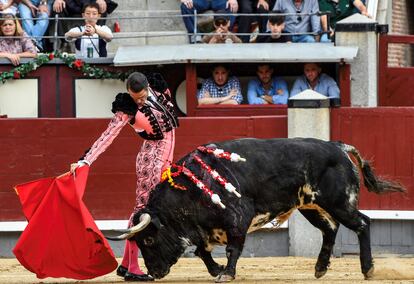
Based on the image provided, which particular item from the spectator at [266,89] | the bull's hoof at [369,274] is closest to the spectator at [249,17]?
the spectator at [266,89]

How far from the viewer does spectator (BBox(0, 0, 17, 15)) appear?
1371cm

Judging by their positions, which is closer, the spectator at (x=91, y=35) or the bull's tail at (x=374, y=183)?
the bull's tail at (x=374, y=183)

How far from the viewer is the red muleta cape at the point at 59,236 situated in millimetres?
9258

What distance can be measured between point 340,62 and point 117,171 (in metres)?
2.68

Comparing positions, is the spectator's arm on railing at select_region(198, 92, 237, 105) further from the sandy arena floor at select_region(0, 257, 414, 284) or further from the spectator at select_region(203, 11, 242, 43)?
the sandy arena floor at select_region(0, 257, 414, 284)

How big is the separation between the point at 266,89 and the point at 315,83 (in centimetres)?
46

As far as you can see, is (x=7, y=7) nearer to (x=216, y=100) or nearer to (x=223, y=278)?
(x=216, y=100)

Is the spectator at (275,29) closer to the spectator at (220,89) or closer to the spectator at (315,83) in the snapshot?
the spectator at (315,83)

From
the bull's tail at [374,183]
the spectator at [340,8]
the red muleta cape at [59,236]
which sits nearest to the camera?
the red muleta cape at [59,236]

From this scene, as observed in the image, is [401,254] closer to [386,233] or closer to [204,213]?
[386,233]

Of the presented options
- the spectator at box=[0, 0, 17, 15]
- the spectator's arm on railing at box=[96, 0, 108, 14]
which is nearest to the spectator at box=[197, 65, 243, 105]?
the spectator's arm on railing at box=[96, 0, 108, 14]

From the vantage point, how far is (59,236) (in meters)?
9.31

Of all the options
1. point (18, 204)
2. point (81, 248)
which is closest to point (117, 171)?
point (18, 204)

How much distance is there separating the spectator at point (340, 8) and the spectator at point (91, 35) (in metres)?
2.27
